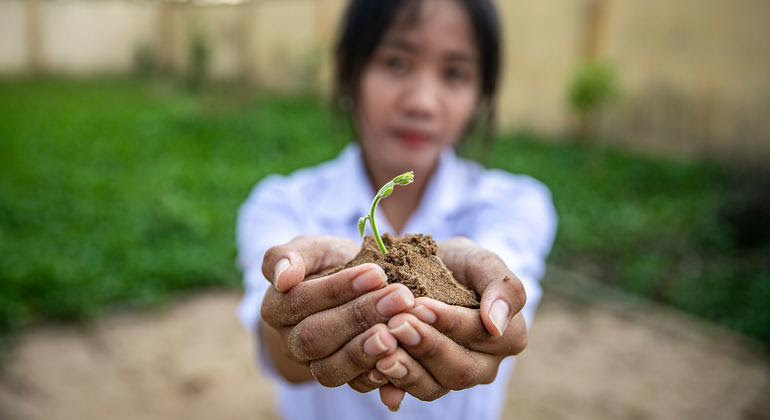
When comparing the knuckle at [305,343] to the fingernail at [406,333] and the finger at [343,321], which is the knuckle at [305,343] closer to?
the finger at [343,321]

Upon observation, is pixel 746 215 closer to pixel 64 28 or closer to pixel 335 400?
pixel 335 400

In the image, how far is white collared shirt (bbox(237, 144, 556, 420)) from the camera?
213 centimetres

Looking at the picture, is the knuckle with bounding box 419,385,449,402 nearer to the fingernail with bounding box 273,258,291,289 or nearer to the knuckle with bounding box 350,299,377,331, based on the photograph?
the knuckle with bounding box 350,299,377,331

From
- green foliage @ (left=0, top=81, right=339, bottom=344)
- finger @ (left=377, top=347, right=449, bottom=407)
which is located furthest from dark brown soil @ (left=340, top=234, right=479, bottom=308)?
green foliage @ (left=0, top=81, right=339, bottom=344)

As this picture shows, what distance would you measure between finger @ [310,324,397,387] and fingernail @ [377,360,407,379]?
0.02 metres

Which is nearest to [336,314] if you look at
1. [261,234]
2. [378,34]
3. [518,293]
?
[518,293]

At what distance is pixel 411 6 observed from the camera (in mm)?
2043

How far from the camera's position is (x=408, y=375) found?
1075mm

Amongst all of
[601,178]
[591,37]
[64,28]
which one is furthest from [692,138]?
[64,28]

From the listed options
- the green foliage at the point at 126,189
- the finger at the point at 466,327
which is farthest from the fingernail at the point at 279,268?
the green foliage at the point at 126,189

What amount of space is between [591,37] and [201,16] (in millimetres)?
9183

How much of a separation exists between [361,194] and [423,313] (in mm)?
1241

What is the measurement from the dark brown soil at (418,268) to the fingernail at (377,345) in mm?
141

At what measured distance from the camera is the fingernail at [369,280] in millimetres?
1051
